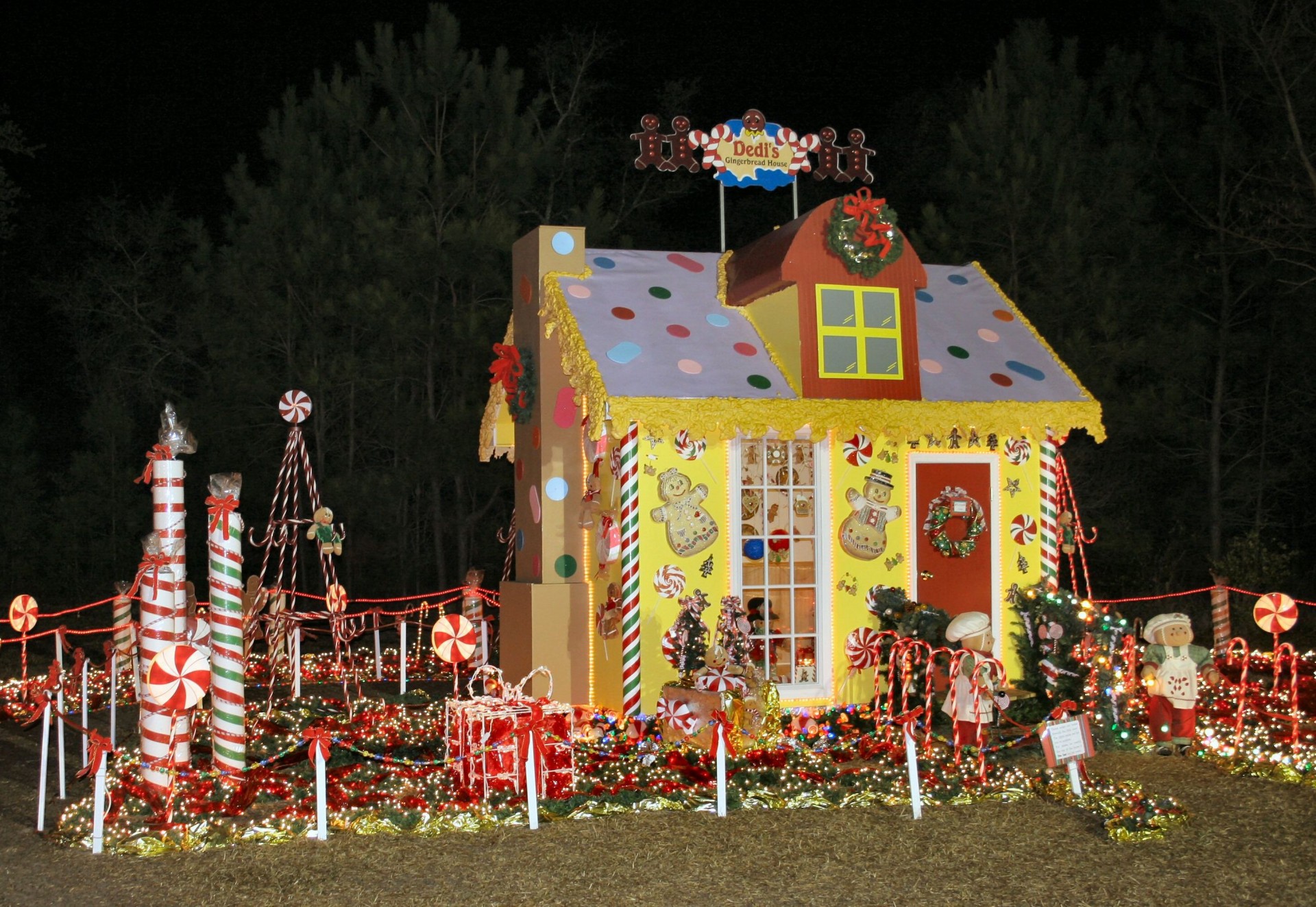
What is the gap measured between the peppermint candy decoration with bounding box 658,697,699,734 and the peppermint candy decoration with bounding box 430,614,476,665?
1.61 metres

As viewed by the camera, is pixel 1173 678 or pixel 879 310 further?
pixel 879 310

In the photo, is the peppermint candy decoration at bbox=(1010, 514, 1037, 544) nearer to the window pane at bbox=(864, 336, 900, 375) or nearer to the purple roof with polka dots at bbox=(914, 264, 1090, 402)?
the purple roof with polka dots at bbox=(914, 264, 1090, 402)

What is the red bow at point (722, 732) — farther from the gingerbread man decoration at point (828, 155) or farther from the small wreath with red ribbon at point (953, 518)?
the gingerbread man decoration at point (828, 155)

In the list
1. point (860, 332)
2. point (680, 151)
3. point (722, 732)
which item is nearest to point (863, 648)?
point (860, 332)

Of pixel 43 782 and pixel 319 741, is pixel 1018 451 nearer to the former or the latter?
pixel 319 741

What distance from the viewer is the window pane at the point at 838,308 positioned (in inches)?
470

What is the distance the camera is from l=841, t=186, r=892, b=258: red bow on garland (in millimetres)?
11875

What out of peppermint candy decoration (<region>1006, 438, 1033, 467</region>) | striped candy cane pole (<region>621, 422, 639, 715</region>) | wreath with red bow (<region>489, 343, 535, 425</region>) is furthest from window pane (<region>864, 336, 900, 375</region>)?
wreath with red bow (<region>489, 343, 535, 425</region>)

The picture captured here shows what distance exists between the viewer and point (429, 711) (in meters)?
12.7

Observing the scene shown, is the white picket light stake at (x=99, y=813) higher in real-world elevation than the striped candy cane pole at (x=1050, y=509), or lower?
lower

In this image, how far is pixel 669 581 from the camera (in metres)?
11.2

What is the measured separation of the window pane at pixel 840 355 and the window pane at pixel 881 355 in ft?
0.33

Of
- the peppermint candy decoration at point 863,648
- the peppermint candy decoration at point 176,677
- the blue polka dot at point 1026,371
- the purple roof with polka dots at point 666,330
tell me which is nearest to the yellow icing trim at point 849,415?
the purple roof with polka dots at point 666,330

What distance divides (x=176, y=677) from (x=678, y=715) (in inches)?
152
